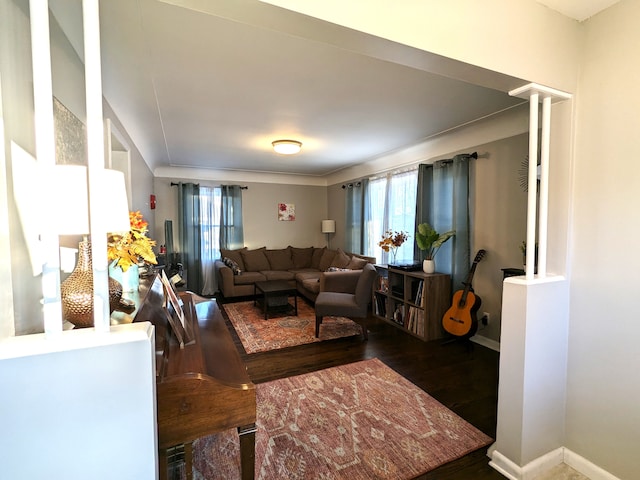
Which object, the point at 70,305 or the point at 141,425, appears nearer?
the point at 141,425

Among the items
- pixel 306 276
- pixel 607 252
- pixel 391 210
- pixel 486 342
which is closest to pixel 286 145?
pixel 391 210

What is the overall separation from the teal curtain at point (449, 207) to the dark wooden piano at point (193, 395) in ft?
9.40

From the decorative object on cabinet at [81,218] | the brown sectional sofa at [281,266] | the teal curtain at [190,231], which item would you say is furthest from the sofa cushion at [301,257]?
the decorative object on cabinet at [81,218]

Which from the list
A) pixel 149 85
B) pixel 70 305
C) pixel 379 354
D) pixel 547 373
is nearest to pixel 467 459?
pixel 547 373

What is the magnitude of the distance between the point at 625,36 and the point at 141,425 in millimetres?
2550

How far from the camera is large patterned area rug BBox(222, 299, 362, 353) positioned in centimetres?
331

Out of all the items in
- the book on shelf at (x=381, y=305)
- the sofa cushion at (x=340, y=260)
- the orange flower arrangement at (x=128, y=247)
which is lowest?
the book on shelf at (x=381, y=305)

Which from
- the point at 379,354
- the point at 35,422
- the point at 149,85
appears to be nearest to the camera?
the point at 35,422

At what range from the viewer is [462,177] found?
3402 millimetres

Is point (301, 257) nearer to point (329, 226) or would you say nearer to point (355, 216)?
point (329, 226)

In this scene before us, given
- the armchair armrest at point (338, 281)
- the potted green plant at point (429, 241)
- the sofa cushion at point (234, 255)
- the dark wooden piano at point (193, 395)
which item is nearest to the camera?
the dark wooden piano at point (193, 395)

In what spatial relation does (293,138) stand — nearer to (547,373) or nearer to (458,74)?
(458,74)

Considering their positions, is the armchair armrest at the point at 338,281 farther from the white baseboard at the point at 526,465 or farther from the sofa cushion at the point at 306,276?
the white baseboard at the point at 526,465

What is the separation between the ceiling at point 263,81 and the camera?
1.25 m
